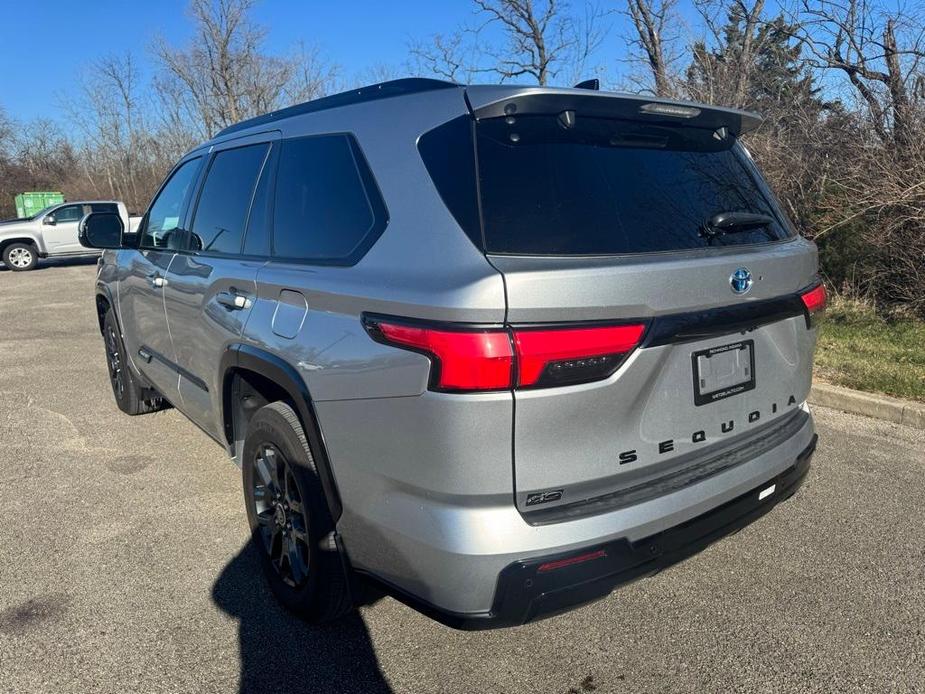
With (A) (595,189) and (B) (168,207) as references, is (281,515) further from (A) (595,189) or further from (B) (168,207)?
(B) (168,207)

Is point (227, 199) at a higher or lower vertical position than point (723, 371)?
higher

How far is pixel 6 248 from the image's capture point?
1883 centimetres

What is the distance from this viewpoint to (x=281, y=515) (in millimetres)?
2859

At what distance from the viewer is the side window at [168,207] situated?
13.4 feet

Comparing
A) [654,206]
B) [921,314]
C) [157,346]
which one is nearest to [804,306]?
[654,206]

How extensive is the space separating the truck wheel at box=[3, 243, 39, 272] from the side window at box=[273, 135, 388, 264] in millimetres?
19376

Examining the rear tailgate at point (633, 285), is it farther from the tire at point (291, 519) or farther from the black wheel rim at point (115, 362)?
the black wheel rim at point (115, 362)

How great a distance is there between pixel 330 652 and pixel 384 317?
4.51ft

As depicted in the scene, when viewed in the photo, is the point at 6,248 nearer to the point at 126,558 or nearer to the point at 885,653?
the point at 126,558

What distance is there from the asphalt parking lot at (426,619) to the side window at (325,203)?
4.81 feet

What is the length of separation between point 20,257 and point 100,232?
17.2 meters

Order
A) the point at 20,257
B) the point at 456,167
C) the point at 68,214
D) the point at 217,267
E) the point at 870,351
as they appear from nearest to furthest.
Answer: the point at 456,167 → the point at 217,267 → the point at 870,351 → the point at 20,257 → the point at 68,214

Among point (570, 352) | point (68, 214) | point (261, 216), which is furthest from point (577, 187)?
point (68, 214)

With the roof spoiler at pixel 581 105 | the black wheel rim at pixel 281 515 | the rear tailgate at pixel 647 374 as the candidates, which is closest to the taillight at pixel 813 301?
the rear tailgate at pixel 647 374
